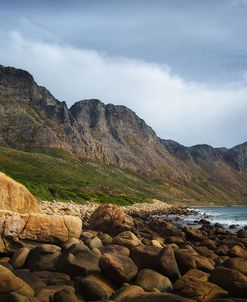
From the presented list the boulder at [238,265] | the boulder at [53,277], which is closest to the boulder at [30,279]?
the boulder at [53,277]

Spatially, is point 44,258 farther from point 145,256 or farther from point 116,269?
point 145,256

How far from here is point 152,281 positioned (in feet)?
50.4

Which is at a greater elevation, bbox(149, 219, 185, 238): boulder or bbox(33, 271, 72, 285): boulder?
bbox(149, 219, 185, 238): boulder

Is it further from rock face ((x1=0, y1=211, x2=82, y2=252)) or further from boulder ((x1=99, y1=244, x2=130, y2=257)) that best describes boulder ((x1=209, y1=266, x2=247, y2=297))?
rock face ((x1=0, y1=211, x2=82, y2=252))

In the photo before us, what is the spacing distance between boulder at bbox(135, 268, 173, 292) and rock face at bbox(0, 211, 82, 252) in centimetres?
546

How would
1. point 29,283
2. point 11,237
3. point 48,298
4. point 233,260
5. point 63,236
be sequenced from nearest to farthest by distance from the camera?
point 48,298 < point 29,283 < point 233,260 < point 11,237 < point 63,236

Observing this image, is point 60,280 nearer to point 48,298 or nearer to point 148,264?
point 48,298

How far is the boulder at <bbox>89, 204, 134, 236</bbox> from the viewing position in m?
31.3

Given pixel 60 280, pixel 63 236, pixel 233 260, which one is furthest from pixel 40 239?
pixel 233 260

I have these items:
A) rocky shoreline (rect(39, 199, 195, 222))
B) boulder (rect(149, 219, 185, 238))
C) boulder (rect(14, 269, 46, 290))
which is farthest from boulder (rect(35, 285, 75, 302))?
boulder (rect(149, 219, 185, 238))

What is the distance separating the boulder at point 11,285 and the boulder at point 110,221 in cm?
1772

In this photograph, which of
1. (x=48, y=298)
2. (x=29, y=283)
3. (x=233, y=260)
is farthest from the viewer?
(x=233, y=260)

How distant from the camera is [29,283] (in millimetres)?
14625

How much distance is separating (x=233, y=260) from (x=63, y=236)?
303 inches
